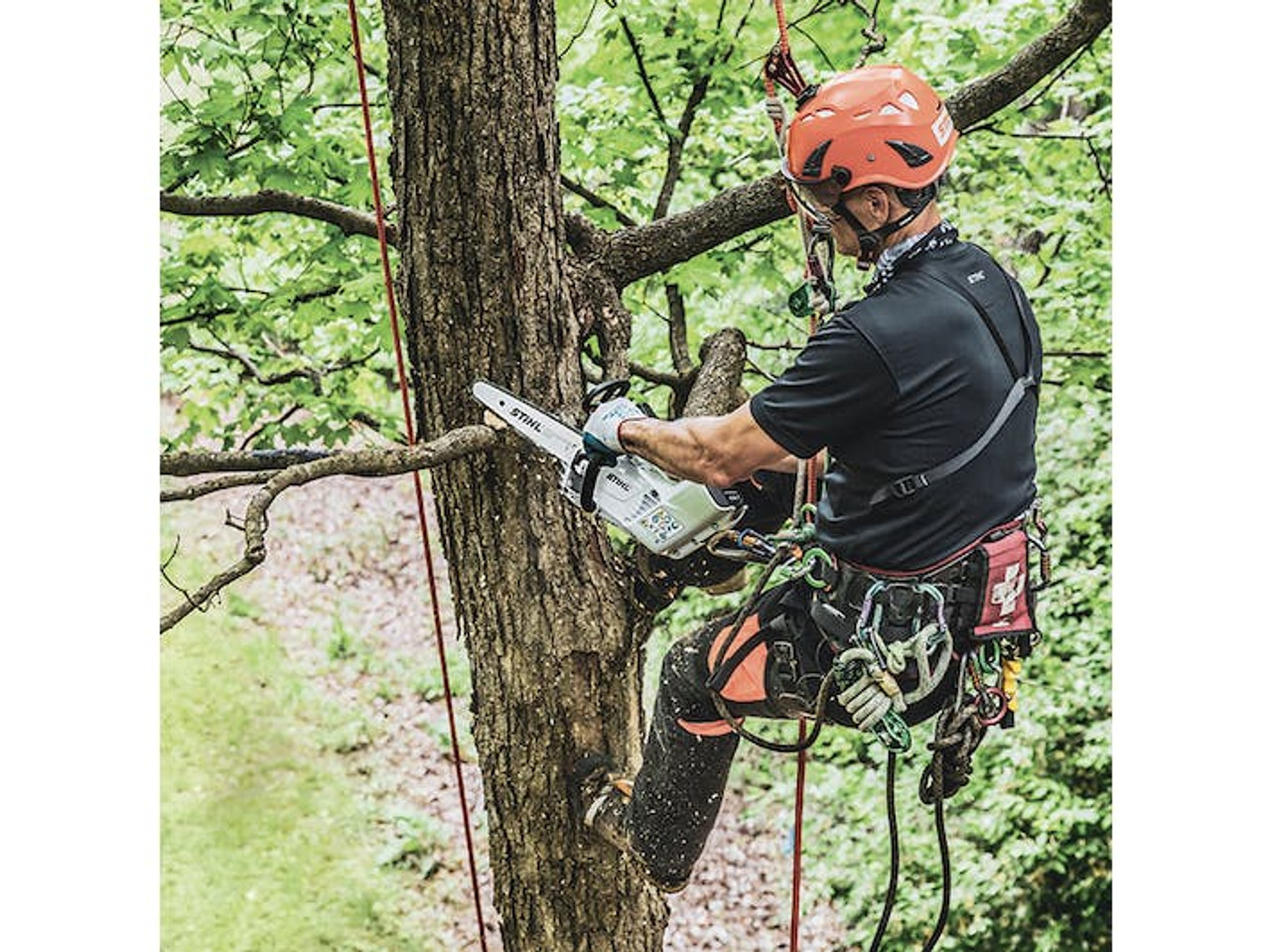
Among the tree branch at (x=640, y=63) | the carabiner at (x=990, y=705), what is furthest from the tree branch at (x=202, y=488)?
the tree branch at (x=640, y=63)

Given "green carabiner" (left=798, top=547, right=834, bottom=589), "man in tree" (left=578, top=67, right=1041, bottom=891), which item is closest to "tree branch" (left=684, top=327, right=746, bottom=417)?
"man in tree" (left=578, top=67, right=1041, bottom=891)

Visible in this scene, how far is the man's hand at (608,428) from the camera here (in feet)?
8.93

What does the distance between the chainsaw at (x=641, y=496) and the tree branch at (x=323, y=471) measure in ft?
0.59

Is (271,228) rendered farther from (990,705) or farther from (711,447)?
(990,705)

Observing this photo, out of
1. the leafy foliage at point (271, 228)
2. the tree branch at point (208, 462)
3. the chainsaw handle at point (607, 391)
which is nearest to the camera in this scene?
the tree branch at point (208, 462)

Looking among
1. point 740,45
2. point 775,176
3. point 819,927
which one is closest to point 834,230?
point 775,176

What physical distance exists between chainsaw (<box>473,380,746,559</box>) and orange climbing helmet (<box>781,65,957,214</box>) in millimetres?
677

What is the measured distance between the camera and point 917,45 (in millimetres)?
5082

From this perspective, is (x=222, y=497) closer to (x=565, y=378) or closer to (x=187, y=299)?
(x=187, y=299)

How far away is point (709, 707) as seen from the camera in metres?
2.92

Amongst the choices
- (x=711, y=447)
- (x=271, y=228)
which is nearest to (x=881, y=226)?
(x=711, y=447)

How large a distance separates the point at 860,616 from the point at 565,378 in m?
0.97

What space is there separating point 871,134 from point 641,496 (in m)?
0.87

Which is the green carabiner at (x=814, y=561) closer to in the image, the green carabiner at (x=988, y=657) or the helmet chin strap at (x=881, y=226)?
the green carabiner at (x=988, y=657)
